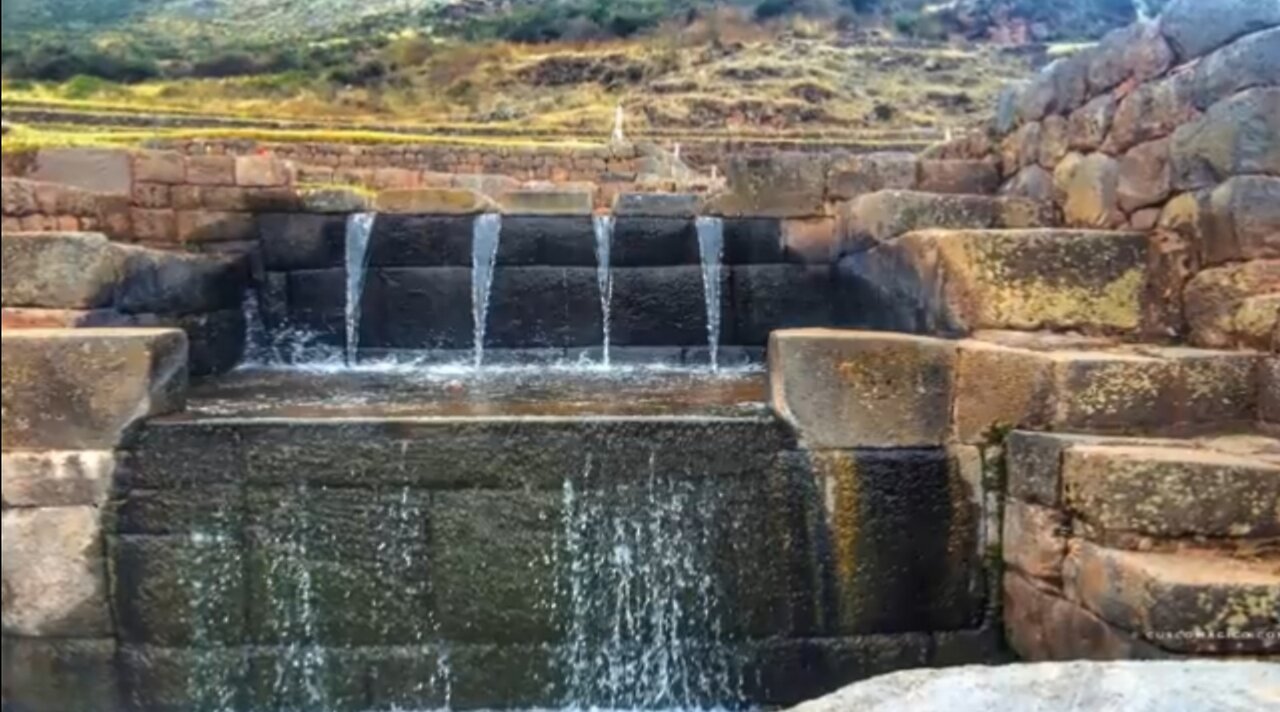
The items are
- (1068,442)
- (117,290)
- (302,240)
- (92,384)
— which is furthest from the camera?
(302,240)

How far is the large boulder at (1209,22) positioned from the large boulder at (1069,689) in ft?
9.34

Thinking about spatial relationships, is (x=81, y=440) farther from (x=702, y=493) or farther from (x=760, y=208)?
(x=760, y=208)

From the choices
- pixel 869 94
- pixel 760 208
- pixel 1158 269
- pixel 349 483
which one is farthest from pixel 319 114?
pixel 869 94

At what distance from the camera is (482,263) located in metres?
7.56

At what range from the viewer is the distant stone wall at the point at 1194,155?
4.71 meters

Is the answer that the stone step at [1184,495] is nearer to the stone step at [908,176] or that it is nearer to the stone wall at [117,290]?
the stone wall at [117,290]

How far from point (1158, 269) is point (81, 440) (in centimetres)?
428

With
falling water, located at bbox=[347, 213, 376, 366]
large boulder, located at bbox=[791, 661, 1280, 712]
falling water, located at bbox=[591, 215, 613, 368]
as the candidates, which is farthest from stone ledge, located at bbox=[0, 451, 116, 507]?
falling water, located at bbox=[591, 215, 613, 368]

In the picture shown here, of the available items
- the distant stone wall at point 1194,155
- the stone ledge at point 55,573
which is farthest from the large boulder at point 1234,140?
the stone ledge at point 55,573

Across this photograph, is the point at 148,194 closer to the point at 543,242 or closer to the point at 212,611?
the point at 212,611

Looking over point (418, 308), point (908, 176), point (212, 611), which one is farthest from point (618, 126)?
point (212, 611)

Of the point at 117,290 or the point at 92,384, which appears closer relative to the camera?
the point at 92,384

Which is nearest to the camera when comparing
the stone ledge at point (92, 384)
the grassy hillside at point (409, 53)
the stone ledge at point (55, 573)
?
the stone ledge at point (55, 573)

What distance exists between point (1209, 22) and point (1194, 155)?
0.59 metres
